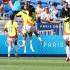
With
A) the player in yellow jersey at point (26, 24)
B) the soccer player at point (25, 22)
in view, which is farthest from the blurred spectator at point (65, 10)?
the soccer player at point (25, 22)

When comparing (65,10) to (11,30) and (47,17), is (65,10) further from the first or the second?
(11,30)

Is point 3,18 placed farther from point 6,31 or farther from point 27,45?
point 27,45

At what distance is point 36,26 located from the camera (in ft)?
50.8

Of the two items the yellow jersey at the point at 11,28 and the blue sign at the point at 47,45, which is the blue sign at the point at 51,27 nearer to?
the blue sign at the point at 47,45

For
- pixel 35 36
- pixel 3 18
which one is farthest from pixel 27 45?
pixel 3 18

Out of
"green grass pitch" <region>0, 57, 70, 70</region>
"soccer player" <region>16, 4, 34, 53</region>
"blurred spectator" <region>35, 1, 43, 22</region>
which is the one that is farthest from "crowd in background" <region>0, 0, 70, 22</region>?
"green grass pitch" <region>0, 57, 70, 70</region>

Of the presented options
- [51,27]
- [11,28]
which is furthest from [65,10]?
[11,28]

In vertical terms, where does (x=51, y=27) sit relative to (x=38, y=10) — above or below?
below

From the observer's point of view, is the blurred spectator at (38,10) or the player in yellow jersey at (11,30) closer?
the player in yellow jersey at (11,30)

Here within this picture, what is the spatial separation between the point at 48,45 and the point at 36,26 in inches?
40.4

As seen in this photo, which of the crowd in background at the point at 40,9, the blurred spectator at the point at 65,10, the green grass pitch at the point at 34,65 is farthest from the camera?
the crowd in background at the point at 40,9

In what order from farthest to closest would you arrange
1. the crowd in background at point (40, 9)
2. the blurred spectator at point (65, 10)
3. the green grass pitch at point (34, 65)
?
the crowd in background at point (40, 9) → the blurred spectator at point (65, 10) → the green grass pitch at point (34, 65)

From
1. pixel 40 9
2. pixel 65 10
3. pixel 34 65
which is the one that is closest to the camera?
pixel 34 65

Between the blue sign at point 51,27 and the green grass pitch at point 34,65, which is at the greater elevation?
the blue sign at point 51,27
